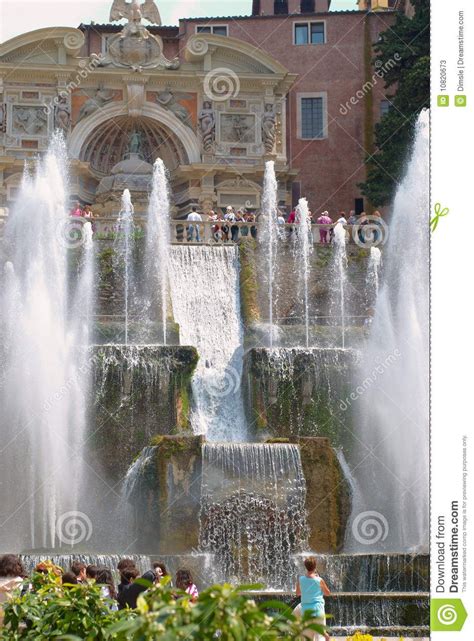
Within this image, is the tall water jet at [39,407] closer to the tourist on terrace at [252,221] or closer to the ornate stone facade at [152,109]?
the tourist on terrace at [252,221]

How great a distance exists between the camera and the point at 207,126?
123ft

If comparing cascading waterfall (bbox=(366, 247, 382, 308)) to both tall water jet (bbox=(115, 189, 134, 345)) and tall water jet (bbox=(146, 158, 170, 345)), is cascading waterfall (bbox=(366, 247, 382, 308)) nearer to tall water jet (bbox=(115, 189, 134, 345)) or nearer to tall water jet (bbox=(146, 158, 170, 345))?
tall water jet (bbox=(146, 158, 170, 345))

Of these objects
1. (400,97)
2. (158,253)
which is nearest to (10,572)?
(158,253)

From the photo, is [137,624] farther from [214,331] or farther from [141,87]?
[141,87]

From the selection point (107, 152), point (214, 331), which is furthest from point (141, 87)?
point (214, 331)

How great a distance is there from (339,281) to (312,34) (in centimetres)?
1634

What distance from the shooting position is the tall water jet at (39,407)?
21641mm

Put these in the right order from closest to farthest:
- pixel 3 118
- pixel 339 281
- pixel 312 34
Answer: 1. pixel 339 281
2. pixel 3 118
3. pixel 312 34

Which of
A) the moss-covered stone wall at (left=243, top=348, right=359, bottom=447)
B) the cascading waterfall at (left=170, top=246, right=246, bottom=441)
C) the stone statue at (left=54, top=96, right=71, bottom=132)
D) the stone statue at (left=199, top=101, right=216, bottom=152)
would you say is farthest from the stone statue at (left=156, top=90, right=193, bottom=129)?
the moss-covered stone wall at (left=243, top=348, right=359, bottom=447)

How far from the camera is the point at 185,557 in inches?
674

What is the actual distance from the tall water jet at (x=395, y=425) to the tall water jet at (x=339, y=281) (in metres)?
1.36

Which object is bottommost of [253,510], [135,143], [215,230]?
[253,510]

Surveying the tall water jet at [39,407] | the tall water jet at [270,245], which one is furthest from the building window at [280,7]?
the tall water jet at [39,407]
